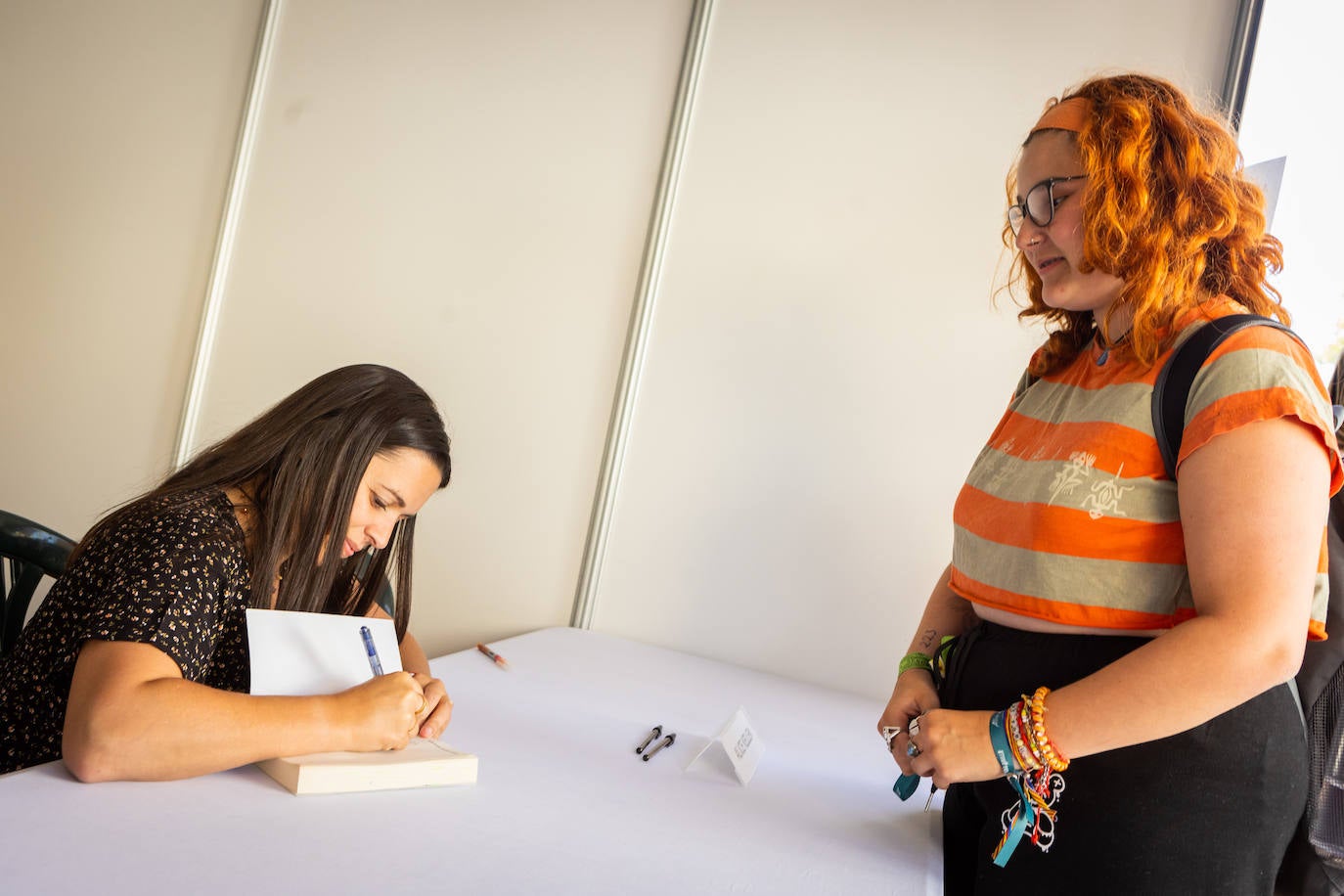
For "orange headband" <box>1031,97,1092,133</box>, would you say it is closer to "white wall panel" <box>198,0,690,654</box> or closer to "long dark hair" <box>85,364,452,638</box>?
"long dark hair" <box>85,364,452,638</box>

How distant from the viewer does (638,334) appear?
7.57 feet

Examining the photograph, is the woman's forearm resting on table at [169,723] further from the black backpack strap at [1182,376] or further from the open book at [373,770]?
the black backpack strap at [1182,376]

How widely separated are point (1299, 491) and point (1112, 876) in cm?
34

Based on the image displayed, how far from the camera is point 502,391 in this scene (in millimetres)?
2377

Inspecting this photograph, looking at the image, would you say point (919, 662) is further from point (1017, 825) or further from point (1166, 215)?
point (1166, 215)

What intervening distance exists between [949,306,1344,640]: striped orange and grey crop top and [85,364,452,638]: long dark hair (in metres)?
0.71

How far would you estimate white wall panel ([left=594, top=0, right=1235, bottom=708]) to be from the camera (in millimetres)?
2113

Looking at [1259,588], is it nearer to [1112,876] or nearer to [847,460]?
[1112,876]

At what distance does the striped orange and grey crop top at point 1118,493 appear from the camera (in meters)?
0.82

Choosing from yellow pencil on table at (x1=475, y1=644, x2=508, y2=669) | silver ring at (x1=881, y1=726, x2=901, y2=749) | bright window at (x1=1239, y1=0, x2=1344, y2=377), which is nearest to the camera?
silver ring at (x1=881, y1=726, x2=901, y2=749)

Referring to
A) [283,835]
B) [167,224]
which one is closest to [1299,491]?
[283,835]

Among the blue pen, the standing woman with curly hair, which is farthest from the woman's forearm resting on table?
the standing woman with curly hair

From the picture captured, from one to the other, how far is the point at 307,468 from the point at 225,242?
1.63m

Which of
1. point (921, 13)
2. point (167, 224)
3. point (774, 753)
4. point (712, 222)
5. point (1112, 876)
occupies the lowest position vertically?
point (774, 753)
